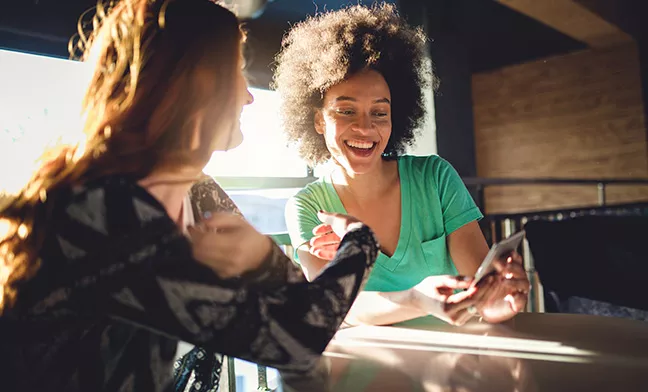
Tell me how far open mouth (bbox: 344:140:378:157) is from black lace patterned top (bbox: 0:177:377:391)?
0.90 metres

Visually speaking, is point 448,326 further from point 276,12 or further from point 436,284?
point 276,12


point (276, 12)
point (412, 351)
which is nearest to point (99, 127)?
point (412, 351)

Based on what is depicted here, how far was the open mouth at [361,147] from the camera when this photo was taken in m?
1.64

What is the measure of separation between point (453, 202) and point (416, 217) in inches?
5.2

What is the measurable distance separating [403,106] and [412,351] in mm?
1132

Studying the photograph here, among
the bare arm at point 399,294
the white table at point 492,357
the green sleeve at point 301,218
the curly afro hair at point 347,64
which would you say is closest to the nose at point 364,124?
the curly afro hair at point 347,64

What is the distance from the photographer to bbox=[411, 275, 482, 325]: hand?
1.15 metres

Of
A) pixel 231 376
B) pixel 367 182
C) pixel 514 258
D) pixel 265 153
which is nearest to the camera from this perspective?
pixel 514 258

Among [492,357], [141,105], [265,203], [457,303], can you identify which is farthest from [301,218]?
[265,203]

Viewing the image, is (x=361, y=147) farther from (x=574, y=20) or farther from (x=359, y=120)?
(x=574, y=20)

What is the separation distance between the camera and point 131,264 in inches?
27.1

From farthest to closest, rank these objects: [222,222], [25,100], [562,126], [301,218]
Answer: [562,126] → [25,100] → [301,218] → [222,222]

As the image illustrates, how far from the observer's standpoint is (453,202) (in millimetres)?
1703

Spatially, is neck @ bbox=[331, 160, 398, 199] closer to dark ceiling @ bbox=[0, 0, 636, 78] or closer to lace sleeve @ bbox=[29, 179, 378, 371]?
lace sleeve @ bbox=[29, 179, 378, 371]
